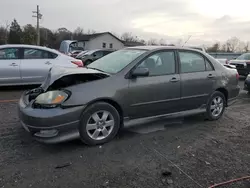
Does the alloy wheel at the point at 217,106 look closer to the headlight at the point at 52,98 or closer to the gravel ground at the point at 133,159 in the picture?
the gravel ground at the point at 133,159

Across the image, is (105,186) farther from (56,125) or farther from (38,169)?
(56,125)

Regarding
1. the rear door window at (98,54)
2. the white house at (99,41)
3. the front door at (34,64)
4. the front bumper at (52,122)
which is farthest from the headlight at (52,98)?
the white house at (99,41)

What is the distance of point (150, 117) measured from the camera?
436 cm

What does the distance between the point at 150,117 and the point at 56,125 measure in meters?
1.66

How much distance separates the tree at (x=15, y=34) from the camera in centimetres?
5244

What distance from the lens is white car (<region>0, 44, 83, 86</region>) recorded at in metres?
7.73

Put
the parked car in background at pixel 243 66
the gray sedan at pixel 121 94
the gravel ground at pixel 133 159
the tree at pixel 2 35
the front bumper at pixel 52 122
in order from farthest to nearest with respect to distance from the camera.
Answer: the tree at pixel 2 35 → the parked car in background at pixel 243 66 → the gray sedan at pixel 121 94 → the front bumper at pixel 52 122 → the gravel ground at pixel 133 159

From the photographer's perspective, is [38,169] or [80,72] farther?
[80,72]

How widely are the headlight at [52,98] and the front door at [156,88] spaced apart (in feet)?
3.48

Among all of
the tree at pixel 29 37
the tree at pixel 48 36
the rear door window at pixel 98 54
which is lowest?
the rear door window at pixel 98 54

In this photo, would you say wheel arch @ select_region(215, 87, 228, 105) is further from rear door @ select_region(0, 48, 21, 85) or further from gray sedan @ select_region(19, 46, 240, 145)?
rear door @ select_region(0, 48, 21, 85)

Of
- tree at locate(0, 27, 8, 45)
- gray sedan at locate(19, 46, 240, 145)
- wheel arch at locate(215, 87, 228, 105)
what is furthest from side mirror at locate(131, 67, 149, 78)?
tree at locate(0, 27, 8, 45)

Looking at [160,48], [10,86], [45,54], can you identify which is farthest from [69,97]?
[10,86]

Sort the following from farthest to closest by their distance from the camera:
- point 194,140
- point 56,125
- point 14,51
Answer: point 14,51 < point 194,140 < point 56,125
